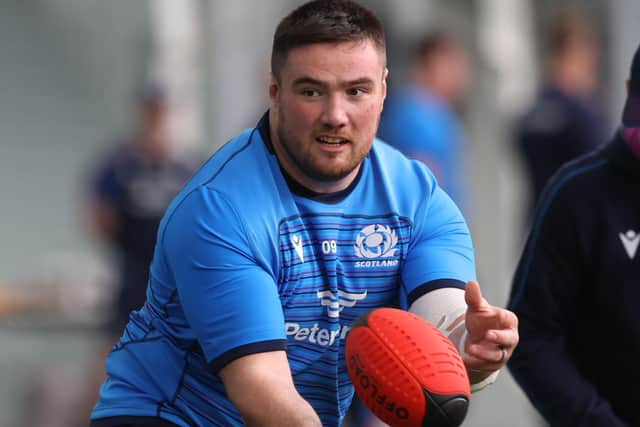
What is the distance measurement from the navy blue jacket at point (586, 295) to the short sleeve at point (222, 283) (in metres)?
1.05

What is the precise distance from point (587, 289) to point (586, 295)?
0.08 ft

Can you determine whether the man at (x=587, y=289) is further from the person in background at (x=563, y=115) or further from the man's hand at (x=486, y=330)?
the person in background at (x=563, y=115)

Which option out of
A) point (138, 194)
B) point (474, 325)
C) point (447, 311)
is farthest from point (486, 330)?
point (138, 194)

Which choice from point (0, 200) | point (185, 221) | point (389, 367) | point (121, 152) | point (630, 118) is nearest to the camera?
point (389, 367)

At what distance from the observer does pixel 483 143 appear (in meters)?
15.5

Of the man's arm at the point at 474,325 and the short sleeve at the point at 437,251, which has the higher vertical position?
the short sleeve at the point at 437,251

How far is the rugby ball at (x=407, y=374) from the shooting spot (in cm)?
361

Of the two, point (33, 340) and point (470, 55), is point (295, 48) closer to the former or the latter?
point (33, 340)

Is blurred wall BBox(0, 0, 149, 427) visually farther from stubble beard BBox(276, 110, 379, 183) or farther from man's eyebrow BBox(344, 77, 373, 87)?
man's eyebrow BBox(344, 77, 373, 87)

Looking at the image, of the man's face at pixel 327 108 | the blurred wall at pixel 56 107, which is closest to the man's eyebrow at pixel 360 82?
the man's face at pixel 327 108

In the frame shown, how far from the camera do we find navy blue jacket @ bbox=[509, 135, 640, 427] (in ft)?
14.6

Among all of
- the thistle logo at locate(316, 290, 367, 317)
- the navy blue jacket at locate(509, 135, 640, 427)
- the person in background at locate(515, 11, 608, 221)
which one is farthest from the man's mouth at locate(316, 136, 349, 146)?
the person in background at locate(515, 11, 608, 221)

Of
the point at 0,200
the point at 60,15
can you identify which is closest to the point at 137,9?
Answer: the point at 60,15

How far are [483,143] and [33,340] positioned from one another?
18.9 feet
